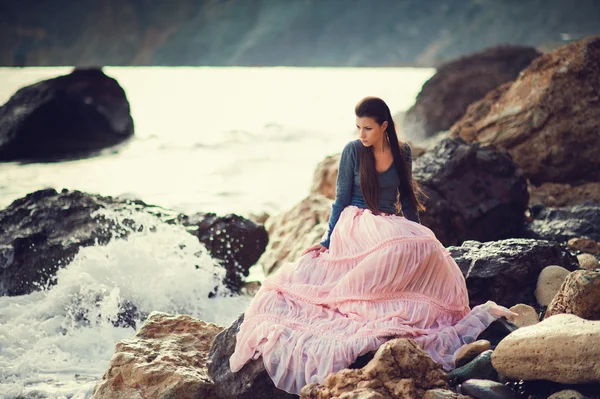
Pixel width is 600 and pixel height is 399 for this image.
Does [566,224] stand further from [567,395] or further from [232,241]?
[567,395]

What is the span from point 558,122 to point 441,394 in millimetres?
7074

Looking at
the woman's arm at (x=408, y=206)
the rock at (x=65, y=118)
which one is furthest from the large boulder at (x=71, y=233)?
the rock at (x=65, y=118)

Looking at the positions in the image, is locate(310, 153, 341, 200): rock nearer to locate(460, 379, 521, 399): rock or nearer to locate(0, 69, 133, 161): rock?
locate(460, 379, 521, 399): rock

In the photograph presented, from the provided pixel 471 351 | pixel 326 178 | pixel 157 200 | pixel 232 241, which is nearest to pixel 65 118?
pixel 157 200

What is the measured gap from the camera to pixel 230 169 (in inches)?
826

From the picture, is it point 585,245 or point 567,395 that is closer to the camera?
point 567,395

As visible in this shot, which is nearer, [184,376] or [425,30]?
[184,376]

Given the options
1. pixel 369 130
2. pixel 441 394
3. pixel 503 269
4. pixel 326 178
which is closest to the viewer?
pixel 441 394

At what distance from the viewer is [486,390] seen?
3.43 metres

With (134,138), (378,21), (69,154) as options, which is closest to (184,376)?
(69,154)

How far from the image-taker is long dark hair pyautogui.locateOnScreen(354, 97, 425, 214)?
14.4 feet

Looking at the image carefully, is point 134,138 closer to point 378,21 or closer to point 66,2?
point 66,2

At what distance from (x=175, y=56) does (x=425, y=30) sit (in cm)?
5355

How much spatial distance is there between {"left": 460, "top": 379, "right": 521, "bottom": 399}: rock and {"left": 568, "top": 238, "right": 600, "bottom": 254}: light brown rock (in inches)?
157
